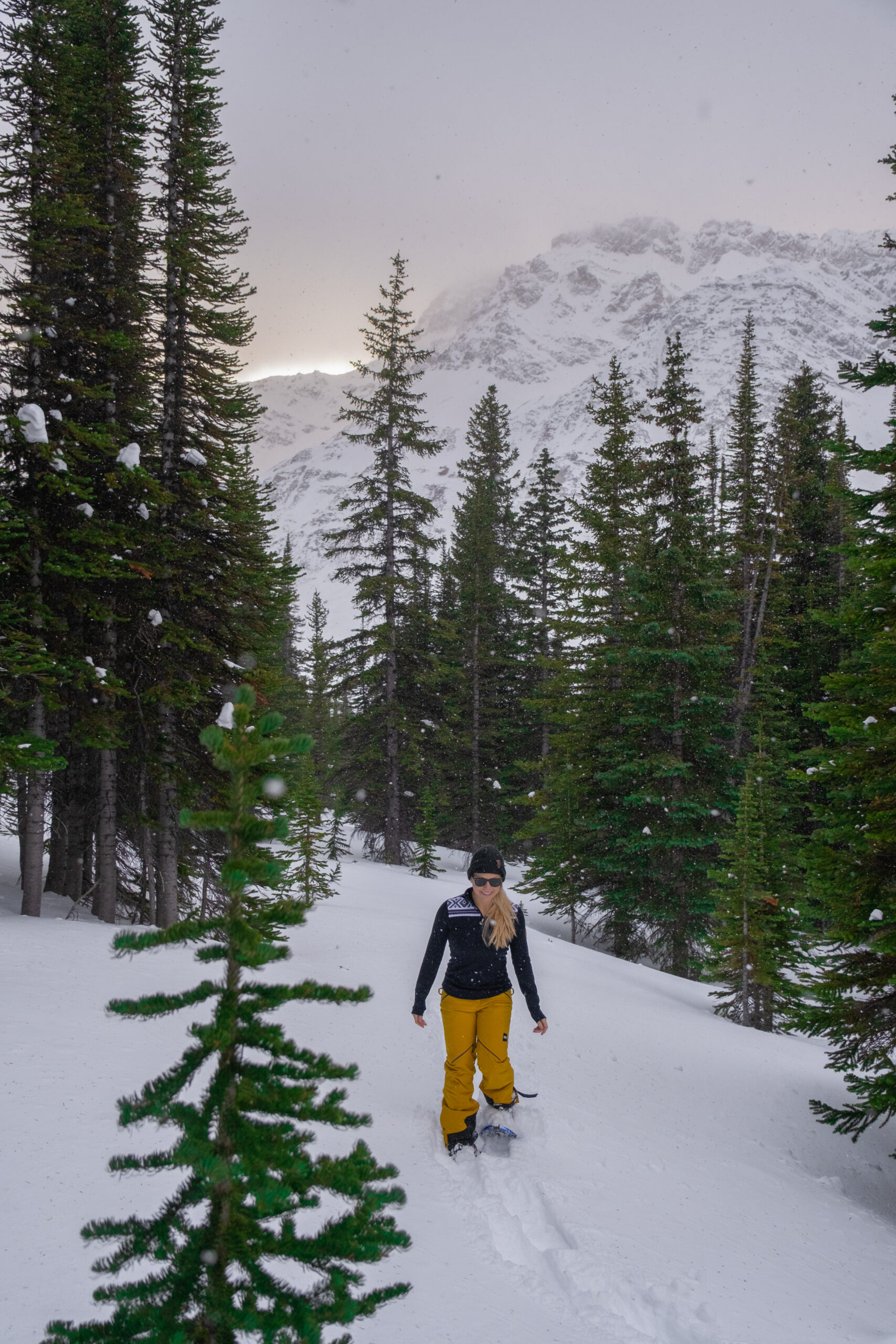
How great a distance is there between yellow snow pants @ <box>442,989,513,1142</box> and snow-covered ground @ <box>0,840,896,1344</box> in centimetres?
33

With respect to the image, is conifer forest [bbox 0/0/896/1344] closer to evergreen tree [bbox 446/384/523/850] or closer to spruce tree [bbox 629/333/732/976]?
spruce tree [bbox 629/333/732/976]

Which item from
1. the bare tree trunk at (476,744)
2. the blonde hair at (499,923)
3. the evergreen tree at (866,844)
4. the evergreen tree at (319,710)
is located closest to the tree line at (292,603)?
the evergreen tree at (866,844)

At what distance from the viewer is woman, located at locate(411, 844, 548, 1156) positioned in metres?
5.11

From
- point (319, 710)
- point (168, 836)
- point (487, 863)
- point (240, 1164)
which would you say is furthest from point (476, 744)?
point (240, 1164)

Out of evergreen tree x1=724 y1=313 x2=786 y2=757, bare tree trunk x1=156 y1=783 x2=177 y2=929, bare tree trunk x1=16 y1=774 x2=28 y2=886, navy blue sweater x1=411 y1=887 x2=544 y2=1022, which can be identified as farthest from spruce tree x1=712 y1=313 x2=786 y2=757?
bare tree trunk x1=16 y1=774 x2=28 y2=886

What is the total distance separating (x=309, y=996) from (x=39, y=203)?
1276 centimetres

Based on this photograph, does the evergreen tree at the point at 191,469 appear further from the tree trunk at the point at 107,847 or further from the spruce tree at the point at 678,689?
the spruce tree at the point at 678,689

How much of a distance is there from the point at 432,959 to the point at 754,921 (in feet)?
30.7

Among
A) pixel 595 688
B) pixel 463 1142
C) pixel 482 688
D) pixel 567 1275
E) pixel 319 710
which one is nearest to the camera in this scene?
pixel 567 1275

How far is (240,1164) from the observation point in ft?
5.53

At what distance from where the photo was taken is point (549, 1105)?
624 centimetres

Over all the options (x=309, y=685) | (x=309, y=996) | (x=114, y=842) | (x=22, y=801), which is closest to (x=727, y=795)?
(x=114, y=842)

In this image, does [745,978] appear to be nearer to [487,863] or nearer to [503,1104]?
[503,1104]

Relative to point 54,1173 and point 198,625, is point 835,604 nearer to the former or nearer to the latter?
point 198,625
